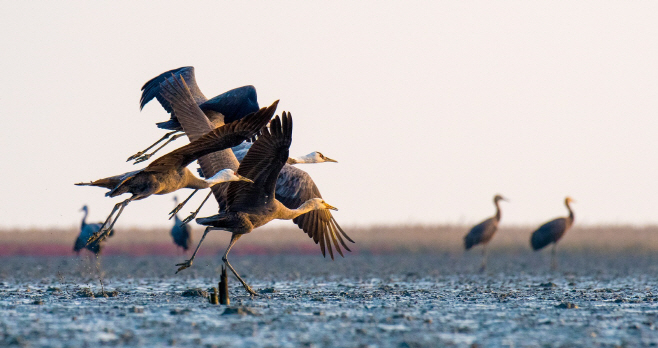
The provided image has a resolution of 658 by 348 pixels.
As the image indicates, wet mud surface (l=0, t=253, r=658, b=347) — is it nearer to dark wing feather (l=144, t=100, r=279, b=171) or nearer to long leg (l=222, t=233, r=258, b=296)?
long leg (l=222, t=233, r=258, b=296)

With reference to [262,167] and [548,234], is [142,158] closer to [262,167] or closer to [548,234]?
[262,167]

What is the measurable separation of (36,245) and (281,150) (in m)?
22.6

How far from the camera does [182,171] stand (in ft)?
34.5

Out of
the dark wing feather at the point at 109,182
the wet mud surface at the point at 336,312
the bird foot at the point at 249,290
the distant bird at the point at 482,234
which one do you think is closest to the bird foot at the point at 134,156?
the dark wing feather at the point at 109,182

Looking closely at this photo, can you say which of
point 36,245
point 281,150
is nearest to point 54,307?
point 281,150

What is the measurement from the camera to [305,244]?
31172 mm

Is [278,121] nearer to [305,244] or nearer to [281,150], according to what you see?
[281,150]

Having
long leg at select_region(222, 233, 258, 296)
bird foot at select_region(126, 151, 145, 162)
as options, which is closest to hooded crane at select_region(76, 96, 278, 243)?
long leg at select_region(222, 233, 258, 296)

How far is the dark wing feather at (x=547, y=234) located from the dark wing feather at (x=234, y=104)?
12.6m

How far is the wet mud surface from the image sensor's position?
7422mm

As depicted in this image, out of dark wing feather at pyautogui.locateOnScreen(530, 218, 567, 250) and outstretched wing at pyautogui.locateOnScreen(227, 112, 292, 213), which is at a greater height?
dark wing feather at pyautogui.locateOnScreen(530, 218, 567, 250)

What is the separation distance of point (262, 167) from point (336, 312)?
1756 millimetres

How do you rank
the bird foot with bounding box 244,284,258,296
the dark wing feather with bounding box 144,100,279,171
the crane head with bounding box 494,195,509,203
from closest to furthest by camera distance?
the dark wing feather with bounding box 144,100,279,171, the bird foot with bounding box 244,284,258,296, the crane head with bounding box 494,195,509,203

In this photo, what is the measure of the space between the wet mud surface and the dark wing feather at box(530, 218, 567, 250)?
5.83 metres
